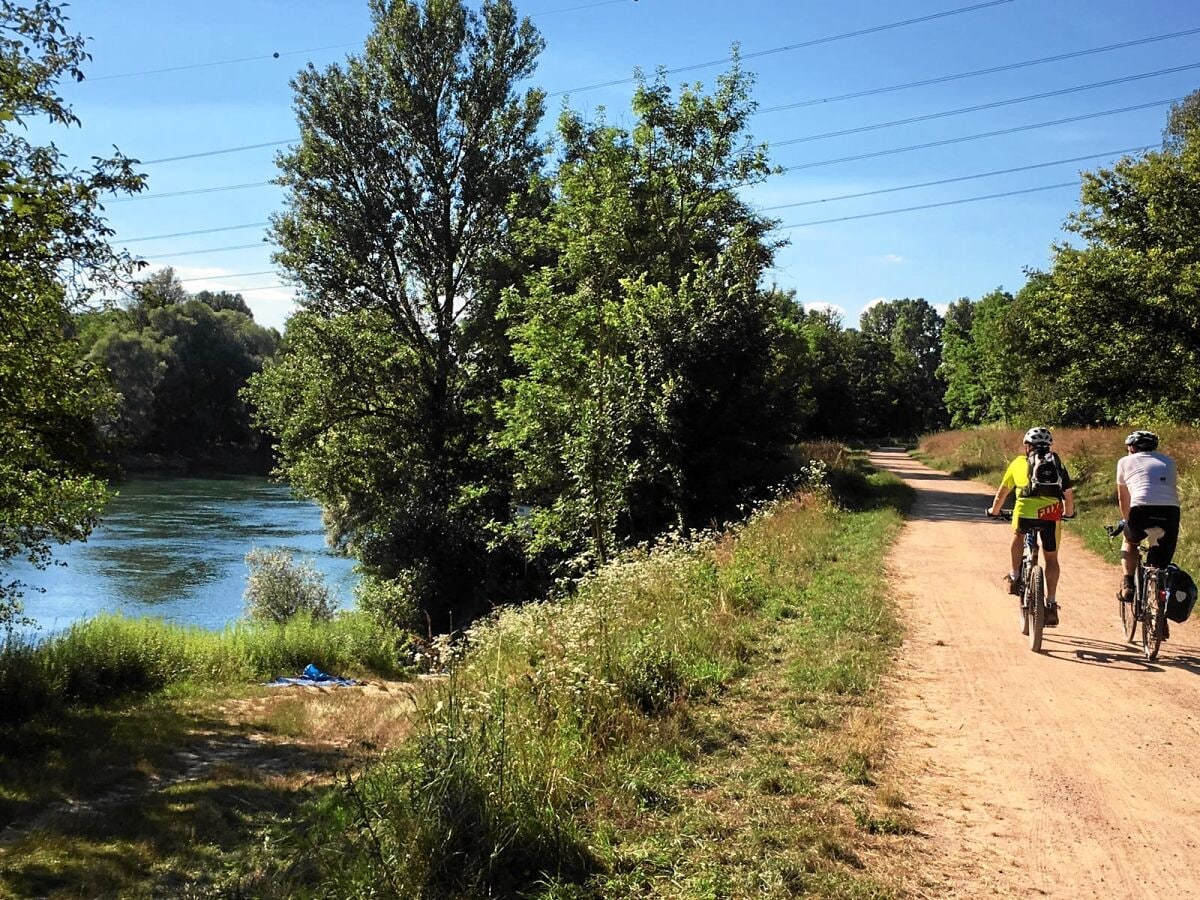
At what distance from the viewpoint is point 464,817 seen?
12.9ft

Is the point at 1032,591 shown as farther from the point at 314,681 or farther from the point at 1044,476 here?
the point at 314,681

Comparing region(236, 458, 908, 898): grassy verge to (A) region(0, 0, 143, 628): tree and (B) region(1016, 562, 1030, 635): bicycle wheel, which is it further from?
(A) region(0, 0, 143, 628): tree

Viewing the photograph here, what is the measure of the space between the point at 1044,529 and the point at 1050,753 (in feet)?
9.91

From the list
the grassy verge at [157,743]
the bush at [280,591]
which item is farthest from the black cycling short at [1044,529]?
the bush at [280,591]

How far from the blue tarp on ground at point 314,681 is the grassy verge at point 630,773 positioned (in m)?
10.6

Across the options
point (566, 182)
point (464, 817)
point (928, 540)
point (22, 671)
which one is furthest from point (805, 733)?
point (566, 182)

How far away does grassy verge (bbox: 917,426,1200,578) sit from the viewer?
488 inches

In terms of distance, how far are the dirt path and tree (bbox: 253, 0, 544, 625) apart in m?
19.1

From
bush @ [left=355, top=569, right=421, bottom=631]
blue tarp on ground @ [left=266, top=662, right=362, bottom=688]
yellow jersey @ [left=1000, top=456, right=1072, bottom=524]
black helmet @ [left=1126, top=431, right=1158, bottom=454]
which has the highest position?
black helmet @ [left=1126, top=431, right=1158, bottom=454]

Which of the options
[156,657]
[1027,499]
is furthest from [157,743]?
[1027,499]

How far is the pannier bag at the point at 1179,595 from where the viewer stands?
689 centimetres

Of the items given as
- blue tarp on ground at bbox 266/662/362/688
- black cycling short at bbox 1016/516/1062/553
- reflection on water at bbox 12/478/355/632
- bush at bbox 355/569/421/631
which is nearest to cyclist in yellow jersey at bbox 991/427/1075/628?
black cycling short at bbox 1016/516/1062/553

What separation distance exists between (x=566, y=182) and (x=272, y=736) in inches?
769

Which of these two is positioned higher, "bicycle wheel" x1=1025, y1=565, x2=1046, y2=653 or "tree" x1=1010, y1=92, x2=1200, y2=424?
"tree" x1=1010, y1=92, x2=1200, y2=424
